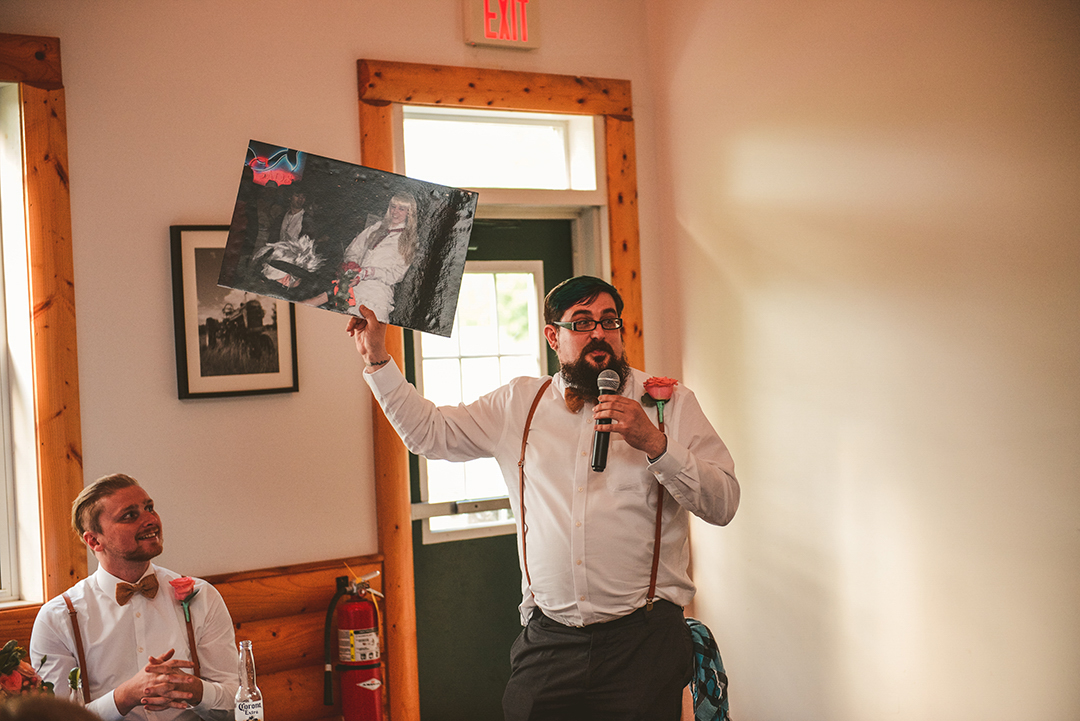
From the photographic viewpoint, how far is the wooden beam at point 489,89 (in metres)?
3.36

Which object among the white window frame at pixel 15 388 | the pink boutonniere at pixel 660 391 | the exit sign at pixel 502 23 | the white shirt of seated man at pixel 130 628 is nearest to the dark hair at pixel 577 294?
the pink boutonniere at pixel 660 391

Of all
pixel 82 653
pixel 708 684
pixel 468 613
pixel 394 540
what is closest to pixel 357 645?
pixel 394 540

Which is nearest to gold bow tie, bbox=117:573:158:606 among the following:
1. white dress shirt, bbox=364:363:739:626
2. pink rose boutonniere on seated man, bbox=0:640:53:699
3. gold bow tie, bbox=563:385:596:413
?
pink rose boutonniere on seated man, bbox=0:640:53:699

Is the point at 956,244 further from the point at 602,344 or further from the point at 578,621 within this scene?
the point at 578,621

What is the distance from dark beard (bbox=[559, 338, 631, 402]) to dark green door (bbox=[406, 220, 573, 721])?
1396mm

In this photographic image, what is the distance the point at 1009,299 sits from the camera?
2230 millimetres

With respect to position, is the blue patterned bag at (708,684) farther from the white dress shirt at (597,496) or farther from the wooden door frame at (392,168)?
the wooden door frame at (392,168)

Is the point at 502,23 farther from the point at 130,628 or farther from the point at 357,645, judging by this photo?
the point at 130,628

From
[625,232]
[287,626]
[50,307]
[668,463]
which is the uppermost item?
[625,232]

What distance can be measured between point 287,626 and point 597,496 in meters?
1.51

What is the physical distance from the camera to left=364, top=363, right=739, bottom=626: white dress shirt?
2.19 metres

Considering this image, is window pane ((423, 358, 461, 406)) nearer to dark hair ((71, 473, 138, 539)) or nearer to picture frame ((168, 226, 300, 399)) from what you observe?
picture frame ((168, 226, 300, 399))

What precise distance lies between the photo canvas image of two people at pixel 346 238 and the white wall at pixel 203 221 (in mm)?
979

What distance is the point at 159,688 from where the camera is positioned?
2021 millimetres
